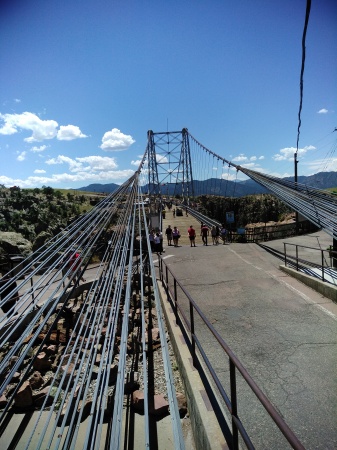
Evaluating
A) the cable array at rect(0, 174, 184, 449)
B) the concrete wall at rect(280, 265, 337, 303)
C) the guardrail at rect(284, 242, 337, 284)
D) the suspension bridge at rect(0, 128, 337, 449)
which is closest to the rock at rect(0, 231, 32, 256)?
the suspension bridge at rect(0, 128, 337, 449)

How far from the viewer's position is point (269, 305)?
5840 mm

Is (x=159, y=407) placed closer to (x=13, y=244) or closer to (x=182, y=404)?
(x=182, y=404)

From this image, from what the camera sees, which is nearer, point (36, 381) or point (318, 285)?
point (36, 381)

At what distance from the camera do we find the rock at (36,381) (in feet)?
16.0

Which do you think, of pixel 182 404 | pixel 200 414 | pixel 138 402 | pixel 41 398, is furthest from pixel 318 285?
pixel 41 398

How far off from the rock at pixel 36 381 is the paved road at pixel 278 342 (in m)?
2.91

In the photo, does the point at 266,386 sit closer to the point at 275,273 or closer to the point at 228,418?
the point at 228,418

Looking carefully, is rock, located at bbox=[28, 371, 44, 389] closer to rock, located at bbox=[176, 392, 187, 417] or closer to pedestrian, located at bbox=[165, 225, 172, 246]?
rock, located at bbox=[176, 392, 187, 417]

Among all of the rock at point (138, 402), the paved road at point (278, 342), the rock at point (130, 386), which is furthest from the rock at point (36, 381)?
the paved road at point (278, 342)

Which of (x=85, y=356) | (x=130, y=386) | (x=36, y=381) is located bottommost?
(x=36, y=381)

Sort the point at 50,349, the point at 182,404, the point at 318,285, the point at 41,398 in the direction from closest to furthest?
the point at 182,404 → the point at 41,398 → the point at 50,349 → the point at 318,285

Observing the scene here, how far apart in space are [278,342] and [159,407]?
6.33 ft

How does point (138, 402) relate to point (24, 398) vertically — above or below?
above

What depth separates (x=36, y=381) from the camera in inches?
194
